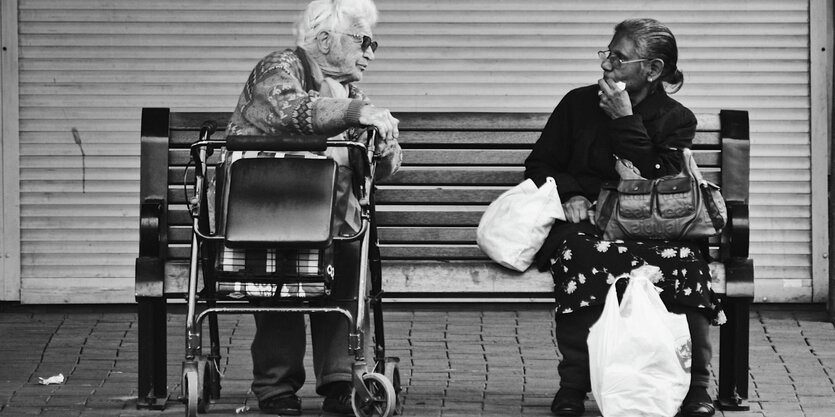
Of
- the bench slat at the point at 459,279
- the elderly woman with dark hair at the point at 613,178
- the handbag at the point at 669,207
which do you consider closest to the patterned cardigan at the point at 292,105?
the bench slat at the point at 459,279

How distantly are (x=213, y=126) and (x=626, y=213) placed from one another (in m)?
1.61

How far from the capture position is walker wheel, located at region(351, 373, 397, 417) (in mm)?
5500

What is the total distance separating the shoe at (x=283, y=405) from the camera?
593 centimetres

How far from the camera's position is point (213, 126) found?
613 centimetres

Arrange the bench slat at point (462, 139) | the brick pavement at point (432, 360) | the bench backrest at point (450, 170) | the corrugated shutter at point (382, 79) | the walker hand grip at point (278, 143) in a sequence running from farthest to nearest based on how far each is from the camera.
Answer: the corrugated shutter at point (382, 79), the bench slat at point (462, 139), the bench backrest at point (450, 170), the brick pavement at point (432, 360), the walker hand grip at point (278, 143)

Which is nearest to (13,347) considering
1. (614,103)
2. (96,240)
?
(96,240)

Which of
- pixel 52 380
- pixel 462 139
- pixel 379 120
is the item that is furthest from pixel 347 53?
pixel 52 380

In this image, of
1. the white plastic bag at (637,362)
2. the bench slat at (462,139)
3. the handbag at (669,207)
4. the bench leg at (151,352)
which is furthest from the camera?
the bench slat at (462,139)

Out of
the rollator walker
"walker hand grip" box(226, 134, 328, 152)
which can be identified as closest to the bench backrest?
the rollator walker

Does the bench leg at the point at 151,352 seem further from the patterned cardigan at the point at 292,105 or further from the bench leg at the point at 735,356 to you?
the bench leg at the point at 735,356

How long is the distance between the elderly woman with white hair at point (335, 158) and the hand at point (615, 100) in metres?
0.86

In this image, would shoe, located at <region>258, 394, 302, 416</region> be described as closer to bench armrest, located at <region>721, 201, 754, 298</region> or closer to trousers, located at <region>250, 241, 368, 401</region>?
trousers, located at <region>250, 241, 368, 401</region>

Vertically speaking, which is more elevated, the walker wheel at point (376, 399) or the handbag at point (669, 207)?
the handbag at point (669, 207)

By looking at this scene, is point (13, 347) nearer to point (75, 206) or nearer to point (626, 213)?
point (75, 206)
